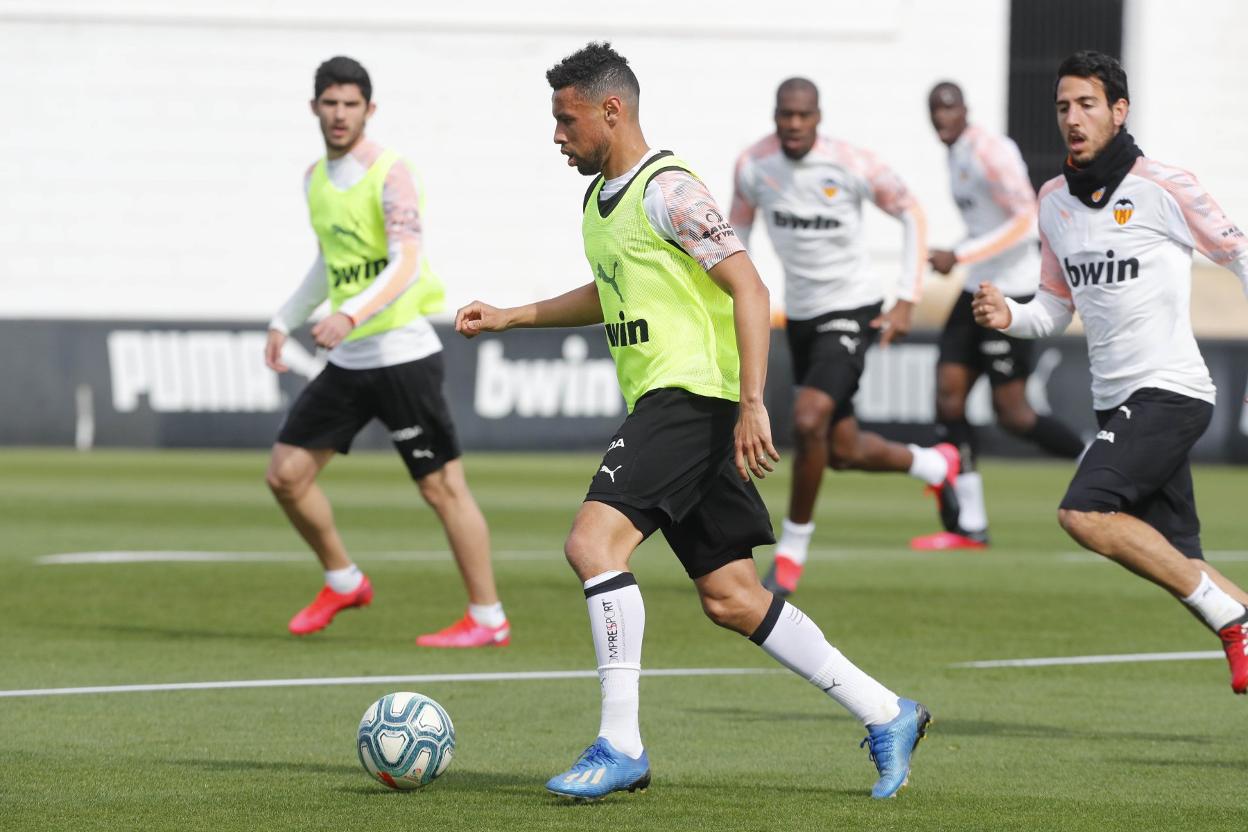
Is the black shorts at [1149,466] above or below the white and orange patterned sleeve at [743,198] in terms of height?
below

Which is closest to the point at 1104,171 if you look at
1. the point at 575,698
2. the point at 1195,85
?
the point at 575,698

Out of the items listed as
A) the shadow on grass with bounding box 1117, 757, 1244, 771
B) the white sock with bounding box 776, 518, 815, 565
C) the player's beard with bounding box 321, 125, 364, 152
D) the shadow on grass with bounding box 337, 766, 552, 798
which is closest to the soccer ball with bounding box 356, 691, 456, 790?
the shadow on grass with bounding box 337, 766, 552, 798

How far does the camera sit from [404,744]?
5.76 meters

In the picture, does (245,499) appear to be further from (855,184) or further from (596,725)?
(596,725)

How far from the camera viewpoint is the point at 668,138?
98.1ft

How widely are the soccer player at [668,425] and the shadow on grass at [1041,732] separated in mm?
1037

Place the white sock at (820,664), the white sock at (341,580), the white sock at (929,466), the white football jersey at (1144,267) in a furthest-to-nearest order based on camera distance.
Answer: the white sock at (929,466)
the white sock at (341,580)
the white football jersey at (1144,267)
the white sock at (820,664)

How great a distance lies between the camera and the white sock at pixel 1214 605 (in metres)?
6.55

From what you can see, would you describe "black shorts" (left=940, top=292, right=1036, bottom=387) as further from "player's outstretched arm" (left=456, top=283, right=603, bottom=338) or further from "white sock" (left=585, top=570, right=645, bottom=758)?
"white sock" (left=585, top=570, right=645, bottom=758)

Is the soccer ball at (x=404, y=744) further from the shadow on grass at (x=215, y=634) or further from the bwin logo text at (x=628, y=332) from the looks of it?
the shadow on grass at (x=215, y=634)

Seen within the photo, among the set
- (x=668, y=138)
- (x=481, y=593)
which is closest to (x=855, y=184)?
(x=481, y=593)

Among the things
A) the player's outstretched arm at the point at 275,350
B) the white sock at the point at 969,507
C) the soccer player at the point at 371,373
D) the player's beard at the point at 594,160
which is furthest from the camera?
the white sock at the point at 969,507

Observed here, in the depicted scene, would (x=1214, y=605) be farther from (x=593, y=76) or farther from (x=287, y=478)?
(x=287, y=478)

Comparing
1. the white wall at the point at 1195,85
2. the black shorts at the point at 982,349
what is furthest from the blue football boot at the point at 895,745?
the white wall at the point at 1195,85
